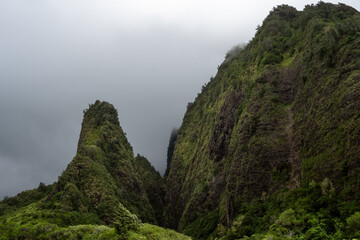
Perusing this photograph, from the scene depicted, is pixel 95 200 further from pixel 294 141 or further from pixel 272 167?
pixel 294 141

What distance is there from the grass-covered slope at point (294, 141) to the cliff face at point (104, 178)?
1668 cm

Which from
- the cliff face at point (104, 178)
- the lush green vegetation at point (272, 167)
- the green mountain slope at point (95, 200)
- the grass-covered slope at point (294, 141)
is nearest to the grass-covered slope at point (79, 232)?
the green mountain slope at point (95, 200)

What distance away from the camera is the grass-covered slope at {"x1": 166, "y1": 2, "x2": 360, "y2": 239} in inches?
816

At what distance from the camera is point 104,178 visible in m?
60.2

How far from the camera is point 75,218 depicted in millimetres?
42281

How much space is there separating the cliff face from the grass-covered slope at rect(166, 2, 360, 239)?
54.7ft

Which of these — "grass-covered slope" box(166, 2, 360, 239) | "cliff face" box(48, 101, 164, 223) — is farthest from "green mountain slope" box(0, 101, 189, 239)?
"grass-covered slope" box(166, 2, 360, 239)

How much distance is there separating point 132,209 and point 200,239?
26085 mm

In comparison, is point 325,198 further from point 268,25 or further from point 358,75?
point 268,25

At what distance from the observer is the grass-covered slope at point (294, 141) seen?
2072 centimetres

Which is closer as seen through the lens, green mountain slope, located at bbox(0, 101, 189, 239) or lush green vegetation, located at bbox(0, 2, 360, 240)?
lush green vegetation, located at bbox(0, 2, 360, 240)

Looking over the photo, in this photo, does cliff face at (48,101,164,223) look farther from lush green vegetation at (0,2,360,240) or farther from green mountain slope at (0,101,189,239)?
lush green vegetation at (0,2,360,240)

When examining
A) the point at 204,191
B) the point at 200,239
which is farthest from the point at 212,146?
the point at 200,239

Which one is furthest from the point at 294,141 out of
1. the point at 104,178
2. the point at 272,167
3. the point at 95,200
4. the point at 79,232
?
the point at 104,178
